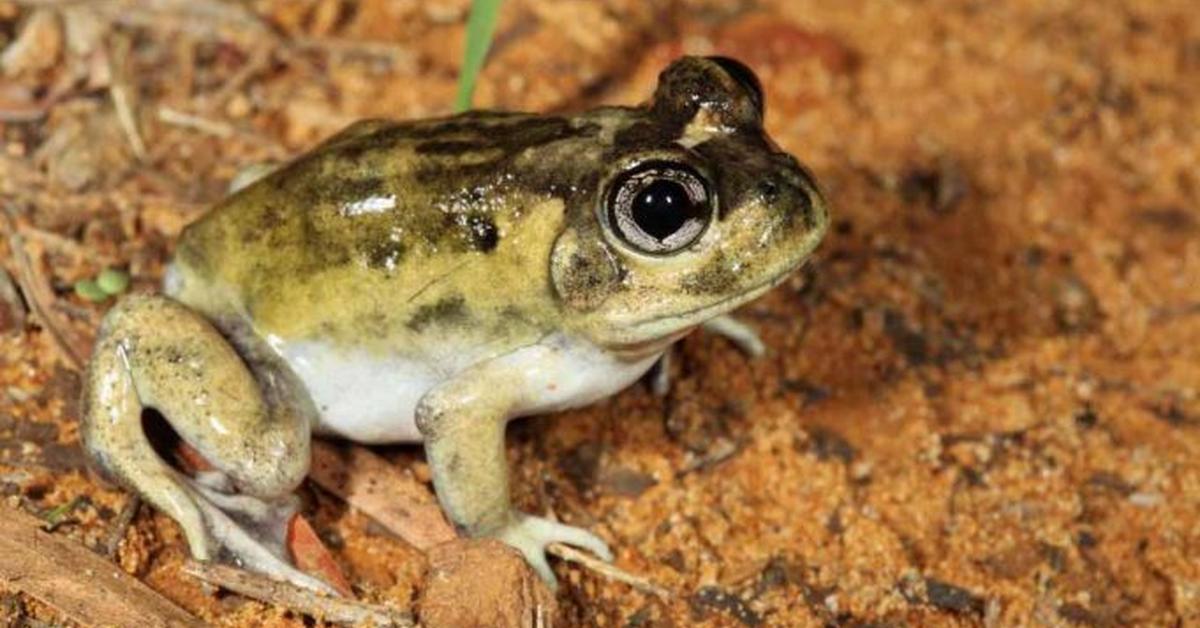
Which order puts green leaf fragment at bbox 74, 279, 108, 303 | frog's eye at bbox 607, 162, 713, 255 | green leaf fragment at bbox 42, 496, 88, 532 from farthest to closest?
1. green leaf fragment at bbox 74, 279, 108, 303
2. green leaf fragment at bbox 42, 496, 88, 532
3. frog's eye at bbox 607, 162, 713, 255

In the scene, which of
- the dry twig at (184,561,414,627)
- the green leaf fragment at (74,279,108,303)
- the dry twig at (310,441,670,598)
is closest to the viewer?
the dry twig at (184,561,414,627)

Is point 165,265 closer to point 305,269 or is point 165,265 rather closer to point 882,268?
point 305,269

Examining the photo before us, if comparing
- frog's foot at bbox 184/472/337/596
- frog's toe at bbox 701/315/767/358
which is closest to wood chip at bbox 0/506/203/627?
frog's foot at bbox 184/472/337/596

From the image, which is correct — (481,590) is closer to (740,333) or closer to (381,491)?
(381,491)

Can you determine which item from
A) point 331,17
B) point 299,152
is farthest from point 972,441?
point 331,17

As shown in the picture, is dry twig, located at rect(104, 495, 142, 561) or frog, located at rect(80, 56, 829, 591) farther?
dry twig, located at rect(104, 495, 142, 561)

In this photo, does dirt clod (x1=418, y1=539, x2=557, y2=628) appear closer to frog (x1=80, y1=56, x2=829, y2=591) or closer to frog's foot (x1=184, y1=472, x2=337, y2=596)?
frog (x1=80, y1=56, x2=829, y2=591)

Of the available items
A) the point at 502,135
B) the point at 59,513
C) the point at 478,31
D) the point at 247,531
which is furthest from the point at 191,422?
the point at 478,31

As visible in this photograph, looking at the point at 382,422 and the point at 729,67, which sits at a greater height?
the point at 729,67
